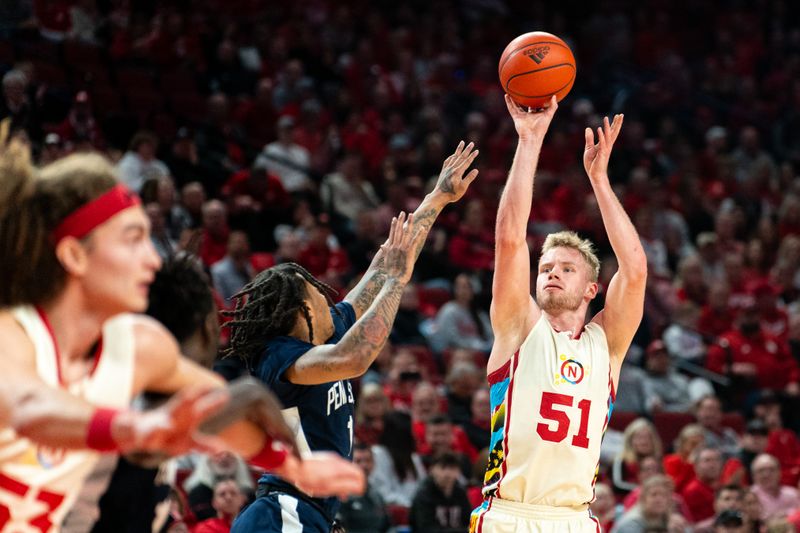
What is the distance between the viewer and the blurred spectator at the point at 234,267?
390 inches

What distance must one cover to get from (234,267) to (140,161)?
1.44 metres

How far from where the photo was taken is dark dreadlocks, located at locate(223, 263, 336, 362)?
470 centimetres

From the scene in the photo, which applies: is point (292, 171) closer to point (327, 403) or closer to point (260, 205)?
point (260, 205)

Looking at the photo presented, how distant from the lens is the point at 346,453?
187 inches

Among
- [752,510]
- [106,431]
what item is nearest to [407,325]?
[752,510]

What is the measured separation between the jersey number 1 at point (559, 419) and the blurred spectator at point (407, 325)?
582 centimetres

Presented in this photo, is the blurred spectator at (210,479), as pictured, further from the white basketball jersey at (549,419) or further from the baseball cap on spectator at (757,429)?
the baseball cap on spectator at (757,429)

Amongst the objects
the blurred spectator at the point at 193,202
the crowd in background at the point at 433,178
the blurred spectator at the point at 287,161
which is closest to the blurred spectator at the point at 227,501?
the crowd in background at the point at 433,178

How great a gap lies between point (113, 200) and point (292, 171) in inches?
390

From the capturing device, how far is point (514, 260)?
4.92 meters

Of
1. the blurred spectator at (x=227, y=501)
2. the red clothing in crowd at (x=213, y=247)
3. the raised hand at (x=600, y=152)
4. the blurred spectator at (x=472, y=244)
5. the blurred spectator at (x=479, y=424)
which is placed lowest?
the blurred spectator at (x=227, y=501)

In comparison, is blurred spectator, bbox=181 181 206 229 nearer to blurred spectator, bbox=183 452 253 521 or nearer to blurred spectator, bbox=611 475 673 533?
blurred spectator, bbox=183 452 253 521

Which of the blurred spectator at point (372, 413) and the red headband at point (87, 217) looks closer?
the red headband at point (87, 217)

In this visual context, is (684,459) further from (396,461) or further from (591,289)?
(591,289)
